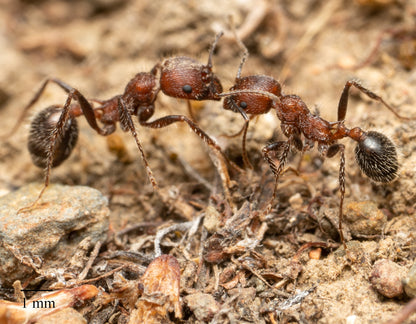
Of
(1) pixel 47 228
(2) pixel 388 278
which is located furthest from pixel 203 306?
(1) pixel 47 228

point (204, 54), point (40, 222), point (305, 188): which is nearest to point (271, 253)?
point (305, 188)

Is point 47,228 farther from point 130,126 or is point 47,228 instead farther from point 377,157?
point 377,157

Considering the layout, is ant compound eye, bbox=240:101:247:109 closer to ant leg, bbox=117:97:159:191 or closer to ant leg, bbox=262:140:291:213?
ant leg, bbox=262:140:291:213

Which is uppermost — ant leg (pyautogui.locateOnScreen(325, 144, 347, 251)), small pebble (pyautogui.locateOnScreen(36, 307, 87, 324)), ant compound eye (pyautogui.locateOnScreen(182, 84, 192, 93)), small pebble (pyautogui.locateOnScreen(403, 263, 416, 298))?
ant compound eye (pyautogui.locateOnScreen(182, 84, 192, 93))

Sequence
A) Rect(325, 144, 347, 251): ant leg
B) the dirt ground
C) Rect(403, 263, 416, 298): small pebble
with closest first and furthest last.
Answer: Rect(403, 263, 416, 298): small pebble < the dirt ground < Rect(325, 144, 347, 251): ant leg

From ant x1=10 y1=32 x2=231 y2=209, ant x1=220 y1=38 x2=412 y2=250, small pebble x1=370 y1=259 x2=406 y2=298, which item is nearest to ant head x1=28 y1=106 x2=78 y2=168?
ant x1=10 y1=32 x2=231 y2=209

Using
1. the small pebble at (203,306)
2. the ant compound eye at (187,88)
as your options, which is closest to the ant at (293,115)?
the ant compound eye at (187,88)

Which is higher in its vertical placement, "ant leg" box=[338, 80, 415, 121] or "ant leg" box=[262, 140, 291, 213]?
"ant leg" box=[338, 80, 415, 121]

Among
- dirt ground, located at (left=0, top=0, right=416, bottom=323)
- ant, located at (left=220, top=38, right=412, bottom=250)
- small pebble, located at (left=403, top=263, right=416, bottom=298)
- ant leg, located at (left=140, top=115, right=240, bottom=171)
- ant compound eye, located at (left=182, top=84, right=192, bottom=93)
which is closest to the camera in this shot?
small pebble, located at (left=403, top=263, right=416, bottom=298)
